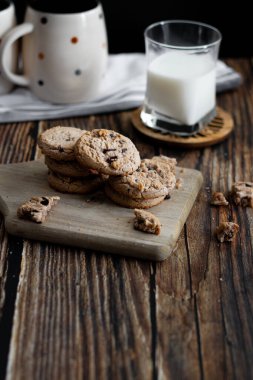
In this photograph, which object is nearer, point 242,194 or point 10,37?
point 242,194

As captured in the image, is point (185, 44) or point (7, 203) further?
point (185, 44)

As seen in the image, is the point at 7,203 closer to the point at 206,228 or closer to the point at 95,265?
the point at 95,265

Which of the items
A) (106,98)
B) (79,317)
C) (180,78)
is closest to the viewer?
(79,317)

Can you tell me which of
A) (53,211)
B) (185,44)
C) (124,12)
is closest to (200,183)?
(53,211)

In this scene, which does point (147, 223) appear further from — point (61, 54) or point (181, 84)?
point (61, 54)

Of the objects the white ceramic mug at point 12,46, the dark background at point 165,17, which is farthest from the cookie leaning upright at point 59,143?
the dark background at point 165,17

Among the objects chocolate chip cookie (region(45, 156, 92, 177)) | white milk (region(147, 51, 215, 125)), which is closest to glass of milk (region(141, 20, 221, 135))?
white milk (region(147, 51, 215, 125))

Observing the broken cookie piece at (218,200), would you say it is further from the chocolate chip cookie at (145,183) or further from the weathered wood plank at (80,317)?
the weathered wood plank at (80,317)

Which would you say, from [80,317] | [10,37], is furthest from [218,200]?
[10,37]
